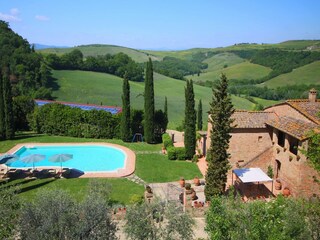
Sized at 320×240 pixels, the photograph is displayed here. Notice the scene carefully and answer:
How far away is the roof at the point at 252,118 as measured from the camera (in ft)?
85.1

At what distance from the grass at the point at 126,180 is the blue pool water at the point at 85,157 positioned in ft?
5.85

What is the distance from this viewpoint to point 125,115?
115 feet

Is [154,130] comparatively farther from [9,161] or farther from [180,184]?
[9,161]

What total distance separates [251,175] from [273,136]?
540 cm

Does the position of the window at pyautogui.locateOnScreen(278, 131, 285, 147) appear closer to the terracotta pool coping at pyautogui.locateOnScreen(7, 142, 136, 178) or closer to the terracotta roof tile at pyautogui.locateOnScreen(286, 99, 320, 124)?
the terracotta roof tile at pyautogui.locateOnScreen(286, 99, 320, 124)

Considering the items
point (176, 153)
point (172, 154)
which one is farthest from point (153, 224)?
point (176, 153)

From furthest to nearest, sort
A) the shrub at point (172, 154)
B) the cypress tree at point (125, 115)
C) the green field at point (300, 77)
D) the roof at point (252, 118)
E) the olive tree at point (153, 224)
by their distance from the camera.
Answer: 1. the green field at point (300, 77)
2. the cypress tree at point (125, 115)
3. the shrub at point (172, 154)
4. the roof at point (252, 118)
5. the olive tree at point (153, 224)

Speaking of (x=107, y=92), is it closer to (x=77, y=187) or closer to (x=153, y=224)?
(x=77, y=187)

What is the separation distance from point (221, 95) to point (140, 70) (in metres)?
71.3

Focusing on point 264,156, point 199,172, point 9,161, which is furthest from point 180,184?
point 9,161

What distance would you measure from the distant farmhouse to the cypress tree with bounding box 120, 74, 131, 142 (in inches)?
523

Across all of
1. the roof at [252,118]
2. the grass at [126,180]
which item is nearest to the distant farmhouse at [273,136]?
the roof at [252,118]

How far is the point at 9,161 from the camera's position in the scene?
24312mm

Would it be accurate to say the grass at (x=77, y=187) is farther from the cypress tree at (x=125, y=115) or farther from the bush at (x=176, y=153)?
the cypress tree at (x=125, y=115)
